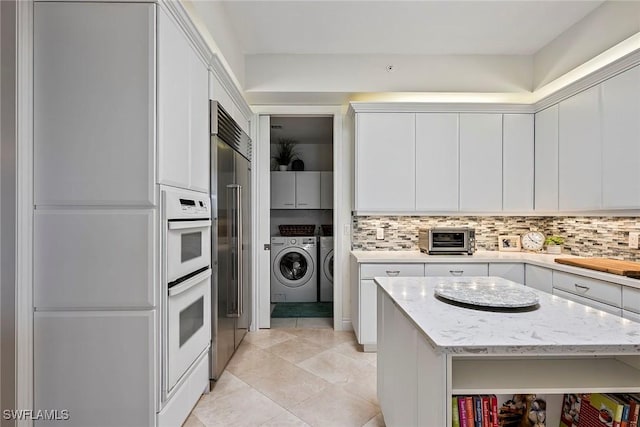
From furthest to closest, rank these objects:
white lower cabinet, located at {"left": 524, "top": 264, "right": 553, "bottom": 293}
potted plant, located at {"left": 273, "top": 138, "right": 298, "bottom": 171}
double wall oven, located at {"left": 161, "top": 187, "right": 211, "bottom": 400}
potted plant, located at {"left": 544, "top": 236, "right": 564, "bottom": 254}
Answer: potted plant, located at {"left": 273, "top": 138, "right": 298, "bottom": 171} → potted plant, located at {"left": 544, "top": 236, "right": 564, "bottom": 254} → white lower cabinet, located at {"left": 524, "top": 264, "right": 553, "bottom": 293} → double wall oven, located at {"left": 161, "top": 187, "right": 211, "bottom": 400}

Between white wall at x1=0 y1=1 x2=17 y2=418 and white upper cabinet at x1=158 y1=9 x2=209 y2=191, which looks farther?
white upper cabinet at x1=158 y1=9 x2=209 y2=191

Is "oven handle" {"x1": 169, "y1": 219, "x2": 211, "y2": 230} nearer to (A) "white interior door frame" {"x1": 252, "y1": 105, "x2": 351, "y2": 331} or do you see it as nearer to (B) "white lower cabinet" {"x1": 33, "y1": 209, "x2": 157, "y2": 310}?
(B) "white lower cabinet" {"x1": 33, "y1": 209, "x2": 157, "y2": 310}

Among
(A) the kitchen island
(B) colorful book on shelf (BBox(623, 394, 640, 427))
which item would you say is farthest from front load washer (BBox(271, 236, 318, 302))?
(B) colorful book on shelf (BBox(623, 394, 640, 427))

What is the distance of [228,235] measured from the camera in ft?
8.79

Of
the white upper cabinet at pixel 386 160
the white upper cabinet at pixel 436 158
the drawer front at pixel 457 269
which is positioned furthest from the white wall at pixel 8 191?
the white upper cabinet at pixel 436 158

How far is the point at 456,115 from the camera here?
10.9ft

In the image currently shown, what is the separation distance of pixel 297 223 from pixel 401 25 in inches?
135

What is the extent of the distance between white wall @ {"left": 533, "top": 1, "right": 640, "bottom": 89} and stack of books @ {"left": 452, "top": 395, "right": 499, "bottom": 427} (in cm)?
277

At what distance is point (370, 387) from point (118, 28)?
2.58 meters

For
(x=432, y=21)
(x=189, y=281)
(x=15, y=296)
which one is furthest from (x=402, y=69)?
(x=15, y=296)

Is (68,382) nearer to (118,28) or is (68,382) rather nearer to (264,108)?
(118,28)

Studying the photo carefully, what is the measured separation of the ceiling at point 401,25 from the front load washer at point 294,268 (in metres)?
2.48

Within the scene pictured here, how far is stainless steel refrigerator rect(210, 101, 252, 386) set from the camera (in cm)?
237

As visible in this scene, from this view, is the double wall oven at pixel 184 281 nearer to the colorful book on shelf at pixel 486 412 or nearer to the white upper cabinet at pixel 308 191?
the colorful book on shelf at pixel 486 412
